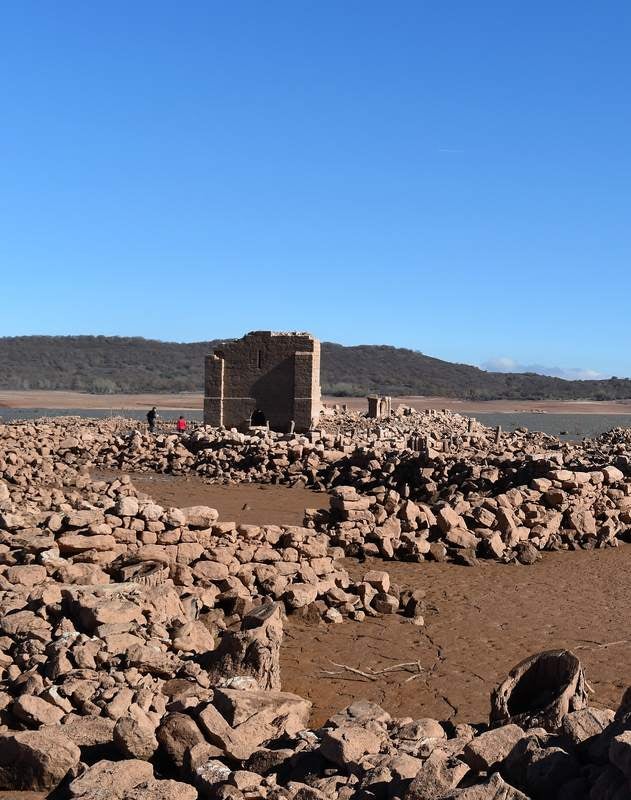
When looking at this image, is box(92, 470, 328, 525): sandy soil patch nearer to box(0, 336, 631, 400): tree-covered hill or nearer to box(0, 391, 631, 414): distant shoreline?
box(0, 391, 631, 414): distant shoreline

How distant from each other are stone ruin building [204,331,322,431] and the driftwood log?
70.0 feet

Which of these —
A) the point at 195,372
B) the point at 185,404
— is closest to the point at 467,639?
the point at 185,404

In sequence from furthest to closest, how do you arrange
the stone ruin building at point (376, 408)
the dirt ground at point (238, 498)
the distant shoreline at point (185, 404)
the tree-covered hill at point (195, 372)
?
the tree-covered hill at point (195, 372) → the distant shoreline at point (185, 404) → the stone ruin building at point (376, 408) → the dirt ground at point (238, 498)

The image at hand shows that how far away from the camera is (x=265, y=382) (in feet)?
89.1

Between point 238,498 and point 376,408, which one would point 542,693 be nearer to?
point 238,498

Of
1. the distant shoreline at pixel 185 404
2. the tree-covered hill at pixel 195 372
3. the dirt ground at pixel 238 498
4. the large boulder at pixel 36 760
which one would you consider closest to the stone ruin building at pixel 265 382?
the dirt ground at pixel 238 498

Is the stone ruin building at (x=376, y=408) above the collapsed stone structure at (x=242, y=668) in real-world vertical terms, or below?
above

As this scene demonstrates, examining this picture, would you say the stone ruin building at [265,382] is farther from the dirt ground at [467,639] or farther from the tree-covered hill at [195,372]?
the tree-covered hill at [195,372]

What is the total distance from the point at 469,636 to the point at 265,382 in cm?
1941

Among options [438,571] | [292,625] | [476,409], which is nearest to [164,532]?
[292,625]

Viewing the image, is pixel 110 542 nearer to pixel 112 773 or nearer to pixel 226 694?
pixel 226 694

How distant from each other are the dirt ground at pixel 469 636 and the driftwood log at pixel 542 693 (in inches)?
46.9

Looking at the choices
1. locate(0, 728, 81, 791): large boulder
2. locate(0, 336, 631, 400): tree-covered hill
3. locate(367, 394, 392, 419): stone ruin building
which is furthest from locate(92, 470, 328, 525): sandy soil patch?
locate(0, 336, 631, 400): tree-covered hill

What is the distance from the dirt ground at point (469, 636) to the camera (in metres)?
6.74
